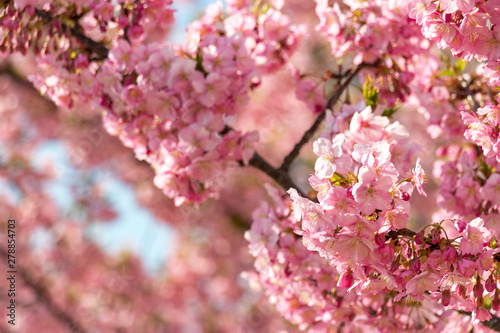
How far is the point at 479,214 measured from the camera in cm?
232

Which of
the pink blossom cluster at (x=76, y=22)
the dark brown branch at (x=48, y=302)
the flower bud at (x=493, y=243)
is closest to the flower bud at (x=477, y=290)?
the flower bud at (x=493, y=243)

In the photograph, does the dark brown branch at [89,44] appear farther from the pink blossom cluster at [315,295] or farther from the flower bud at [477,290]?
the flower bud at [477,290]

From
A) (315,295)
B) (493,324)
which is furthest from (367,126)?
(493,324)

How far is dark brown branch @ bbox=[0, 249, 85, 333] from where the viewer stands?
6.34m

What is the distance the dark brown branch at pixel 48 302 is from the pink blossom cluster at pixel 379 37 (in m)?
5.13

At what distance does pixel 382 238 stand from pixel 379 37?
1251 mm

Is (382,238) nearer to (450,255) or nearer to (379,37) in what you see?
(450,255)

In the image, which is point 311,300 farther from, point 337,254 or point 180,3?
point 180,3

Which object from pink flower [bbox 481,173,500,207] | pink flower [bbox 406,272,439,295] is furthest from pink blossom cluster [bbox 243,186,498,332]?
pink flower [bbox 481,173,500,207]

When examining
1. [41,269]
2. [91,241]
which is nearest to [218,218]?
[91,241]

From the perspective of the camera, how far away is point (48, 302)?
644 centimetres

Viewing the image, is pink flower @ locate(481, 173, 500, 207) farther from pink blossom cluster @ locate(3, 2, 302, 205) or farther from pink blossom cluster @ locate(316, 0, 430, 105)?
pink blossom cluster @ locate(3, 2, 302, 205)

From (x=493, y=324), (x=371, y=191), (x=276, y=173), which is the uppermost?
(x=371, y=191)

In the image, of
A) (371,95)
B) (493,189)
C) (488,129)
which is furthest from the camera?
(371,95)
